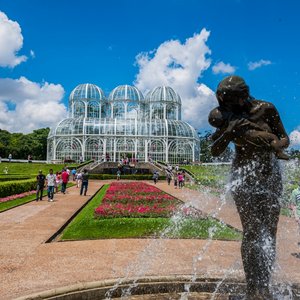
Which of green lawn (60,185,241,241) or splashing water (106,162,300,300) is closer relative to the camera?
splashing water (106,162,300,300)

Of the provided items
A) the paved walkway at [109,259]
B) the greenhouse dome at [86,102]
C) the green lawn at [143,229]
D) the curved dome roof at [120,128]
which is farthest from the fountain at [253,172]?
the greenhouse dome at [86,102]

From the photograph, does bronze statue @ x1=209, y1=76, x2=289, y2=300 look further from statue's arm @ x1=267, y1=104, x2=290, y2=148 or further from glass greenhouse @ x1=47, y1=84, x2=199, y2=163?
glass greenhouse @ x1=47, y1=84, x2=199, y2=163

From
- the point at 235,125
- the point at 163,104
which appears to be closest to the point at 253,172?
the point at 235,125

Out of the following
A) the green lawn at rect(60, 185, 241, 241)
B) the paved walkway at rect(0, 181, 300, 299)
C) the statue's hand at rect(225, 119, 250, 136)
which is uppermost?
the statue's hand at rect(225, 119, 250, 136)

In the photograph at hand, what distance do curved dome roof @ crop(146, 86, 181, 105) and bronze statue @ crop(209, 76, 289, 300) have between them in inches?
2255

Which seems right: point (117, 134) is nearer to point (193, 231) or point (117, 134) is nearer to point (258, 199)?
point (193, 231)

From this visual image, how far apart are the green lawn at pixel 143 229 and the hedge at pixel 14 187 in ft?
27.8

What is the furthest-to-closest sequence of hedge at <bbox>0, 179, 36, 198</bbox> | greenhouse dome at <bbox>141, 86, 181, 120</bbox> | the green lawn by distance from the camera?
greenhouse dome at <bbox>141, 86, 181, 120</bbox> → hedge at <bbox>0, 179, 36, 198</bbox> → the green lawn

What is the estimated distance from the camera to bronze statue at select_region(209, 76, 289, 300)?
11.0 feet

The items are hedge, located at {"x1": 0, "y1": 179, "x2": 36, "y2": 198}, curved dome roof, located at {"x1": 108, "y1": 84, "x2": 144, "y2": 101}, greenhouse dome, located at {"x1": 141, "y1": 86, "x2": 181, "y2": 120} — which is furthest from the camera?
curved dome roof, located at {"x1": 108, "y1": 84, "x2": 144, "y2": 101}

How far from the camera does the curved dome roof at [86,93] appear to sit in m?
59.8

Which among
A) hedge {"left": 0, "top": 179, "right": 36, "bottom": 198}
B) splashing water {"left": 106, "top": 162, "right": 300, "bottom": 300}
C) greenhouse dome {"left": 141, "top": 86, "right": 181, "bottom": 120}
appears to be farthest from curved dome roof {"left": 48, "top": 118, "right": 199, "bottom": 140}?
splashing water {"left": 106, "top": 162, "right": 300, "bottom": 300}

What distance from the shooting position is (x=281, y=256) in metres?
6.66

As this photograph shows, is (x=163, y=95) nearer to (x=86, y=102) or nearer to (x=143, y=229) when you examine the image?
(x=86, y=102)
